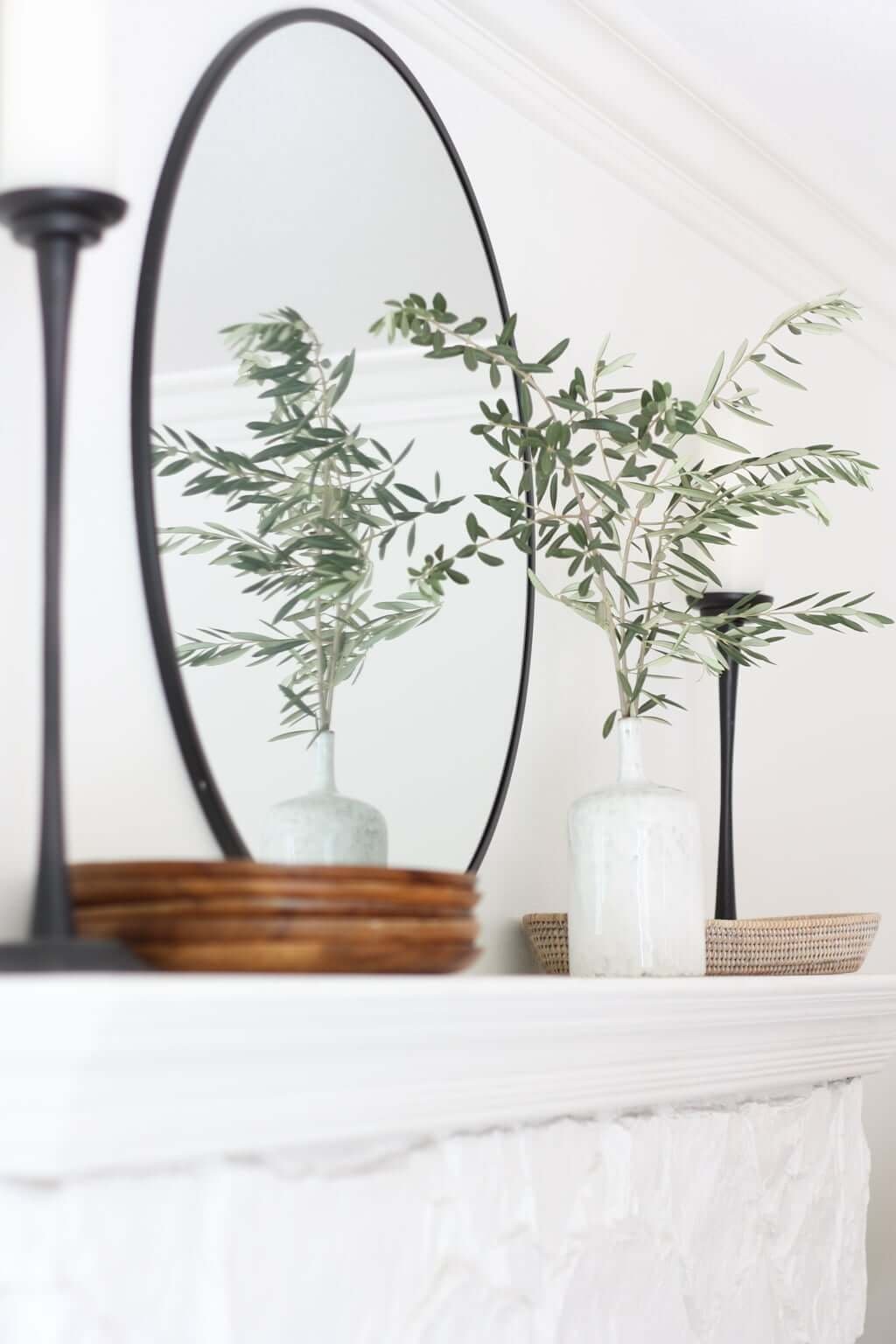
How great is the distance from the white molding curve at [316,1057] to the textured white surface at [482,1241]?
0.04 m

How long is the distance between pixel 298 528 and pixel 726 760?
33.1 inches

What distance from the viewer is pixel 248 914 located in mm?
1030

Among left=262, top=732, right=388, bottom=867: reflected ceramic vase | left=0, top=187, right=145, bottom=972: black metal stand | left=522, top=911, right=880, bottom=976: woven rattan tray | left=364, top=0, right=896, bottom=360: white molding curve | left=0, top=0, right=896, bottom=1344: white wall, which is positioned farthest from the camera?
left=364, top=0, right=896, bottom=360: white molding curve

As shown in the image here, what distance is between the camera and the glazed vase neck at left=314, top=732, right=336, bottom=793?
1533 mm

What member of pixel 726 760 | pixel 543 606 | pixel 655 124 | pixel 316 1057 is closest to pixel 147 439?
pixel 316 1057

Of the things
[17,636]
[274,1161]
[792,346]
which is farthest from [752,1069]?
[792,346]

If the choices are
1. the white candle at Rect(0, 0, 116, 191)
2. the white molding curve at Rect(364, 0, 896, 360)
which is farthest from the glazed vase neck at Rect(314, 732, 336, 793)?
the white molding curve at Rect(364, 0, 896, 360)

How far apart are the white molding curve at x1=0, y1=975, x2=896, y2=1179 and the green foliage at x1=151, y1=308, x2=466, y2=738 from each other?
0.45 m

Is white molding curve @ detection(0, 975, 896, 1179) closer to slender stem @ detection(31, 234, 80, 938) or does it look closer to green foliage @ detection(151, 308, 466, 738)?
slender stem @ detection(31, 234, 80, 938)

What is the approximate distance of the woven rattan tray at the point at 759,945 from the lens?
1.79m

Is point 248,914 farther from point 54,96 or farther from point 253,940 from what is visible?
point 54,96

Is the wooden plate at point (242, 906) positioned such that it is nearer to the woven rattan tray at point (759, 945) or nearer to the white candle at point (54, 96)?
the white candle at point (54, 96)

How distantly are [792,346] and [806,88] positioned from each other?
0.49 metres

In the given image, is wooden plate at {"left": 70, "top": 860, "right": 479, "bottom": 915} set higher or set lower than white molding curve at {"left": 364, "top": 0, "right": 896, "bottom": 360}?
lower
